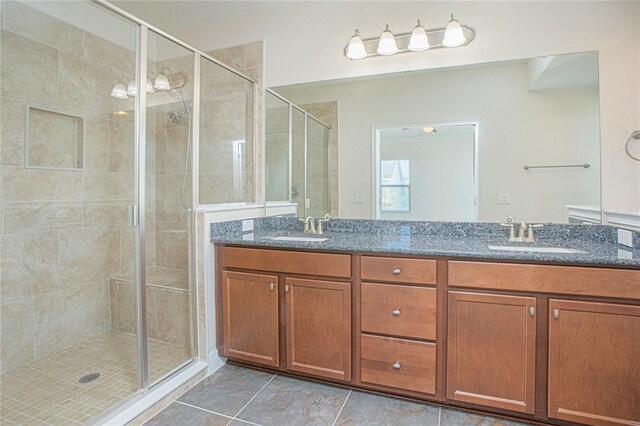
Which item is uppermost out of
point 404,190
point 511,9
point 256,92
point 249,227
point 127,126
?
point 511,9

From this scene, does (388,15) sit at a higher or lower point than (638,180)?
higher

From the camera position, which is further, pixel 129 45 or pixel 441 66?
pixel 441 66

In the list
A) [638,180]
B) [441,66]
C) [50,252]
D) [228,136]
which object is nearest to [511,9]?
[441,66]

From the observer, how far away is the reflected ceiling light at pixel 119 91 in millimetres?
2287

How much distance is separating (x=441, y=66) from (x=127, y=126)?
80.5 inches

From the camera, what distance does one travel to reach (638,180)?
1.86 m

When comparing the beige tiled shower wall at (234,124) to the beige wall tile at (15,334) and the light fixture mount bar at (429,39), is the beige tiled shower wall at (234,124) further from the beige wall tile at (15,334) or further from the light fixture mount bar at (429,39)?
the beige wall tile at (15,334)

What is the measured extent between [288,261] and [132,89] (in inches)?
56.7

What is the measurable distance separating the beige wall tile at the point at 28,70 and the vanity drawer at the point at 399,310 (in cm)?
237

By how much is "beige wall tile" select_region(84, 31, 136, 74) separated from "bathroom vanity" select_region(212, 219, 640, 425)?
4.33 feet

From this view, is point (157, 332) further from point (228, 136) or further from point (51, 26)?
point (51, 26)

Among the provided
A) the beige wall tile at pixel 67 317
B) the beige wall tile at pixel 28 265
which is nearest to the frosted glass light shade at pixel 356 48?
the beige wall tile at pixel 28 265

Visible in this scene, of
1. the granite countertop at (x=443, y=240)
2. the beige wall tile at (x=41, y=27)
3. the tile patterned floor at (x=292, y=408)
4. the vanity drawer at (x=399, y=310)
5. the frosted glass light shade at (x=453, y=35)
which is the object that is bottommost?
the tile patterned floor at (x=292, y=408)

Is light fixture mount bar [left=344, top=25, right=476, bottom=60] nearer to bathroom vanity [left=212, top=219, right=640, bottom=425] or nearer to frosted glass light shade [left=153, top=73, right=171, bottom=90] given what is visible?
bathroom vanity [left=212, top=219, right=640, bottom=425]
